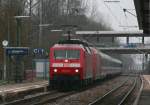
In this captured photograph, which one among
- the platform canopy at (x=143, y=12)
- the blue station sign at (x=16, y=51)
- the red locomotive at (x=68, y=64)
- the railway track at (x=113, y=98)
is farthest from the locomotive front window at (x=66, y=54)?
the blue station sign at (x=16, y=51)

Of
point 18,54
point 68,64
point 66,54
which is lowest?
point 68,64

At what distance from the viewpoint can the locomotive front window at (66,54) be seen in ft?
102

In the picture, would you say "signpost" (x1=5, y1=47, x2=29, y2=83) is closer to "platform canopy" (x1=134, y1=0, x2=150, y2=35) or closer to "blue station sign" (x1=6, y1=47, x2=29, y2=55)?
"blue station sign" (x1=6, y1=47, x2=29, y2=55)

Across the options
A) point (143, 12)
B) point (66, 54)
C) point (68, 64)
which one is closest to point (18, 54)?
point (66, 54)

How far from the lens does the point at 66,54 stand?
31312 millimetres

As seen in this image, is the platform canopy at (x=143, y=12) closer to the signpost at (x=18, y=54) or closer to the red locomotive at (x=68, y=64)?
the red locomotive at (x=68, y=64)

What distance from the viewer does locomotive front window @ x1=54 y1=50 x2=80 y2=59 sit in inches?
1227

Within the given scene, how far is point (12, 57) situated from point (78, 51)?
13886mm

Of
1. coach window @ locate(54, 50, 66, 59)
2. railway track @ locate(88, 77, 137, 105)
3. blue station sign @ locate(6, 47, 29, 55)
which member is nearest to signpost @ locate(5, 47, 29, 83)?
blue station sign @ locate(6, 47, 29, 55)

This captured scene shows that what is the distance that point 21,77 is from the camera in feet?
139

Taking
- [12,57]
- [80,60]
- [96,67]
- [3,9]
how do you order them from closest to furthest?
[80,60]
[96,67]
[12,57]
[3,9]

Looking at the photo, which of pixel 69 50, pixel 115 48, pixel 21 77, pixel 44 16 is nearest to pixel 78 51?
pixel 69 50

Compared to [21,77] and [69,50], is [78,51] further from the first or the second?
[21,77]

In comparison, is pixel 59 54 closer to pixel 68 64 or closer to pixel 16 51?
pixel 68 64
